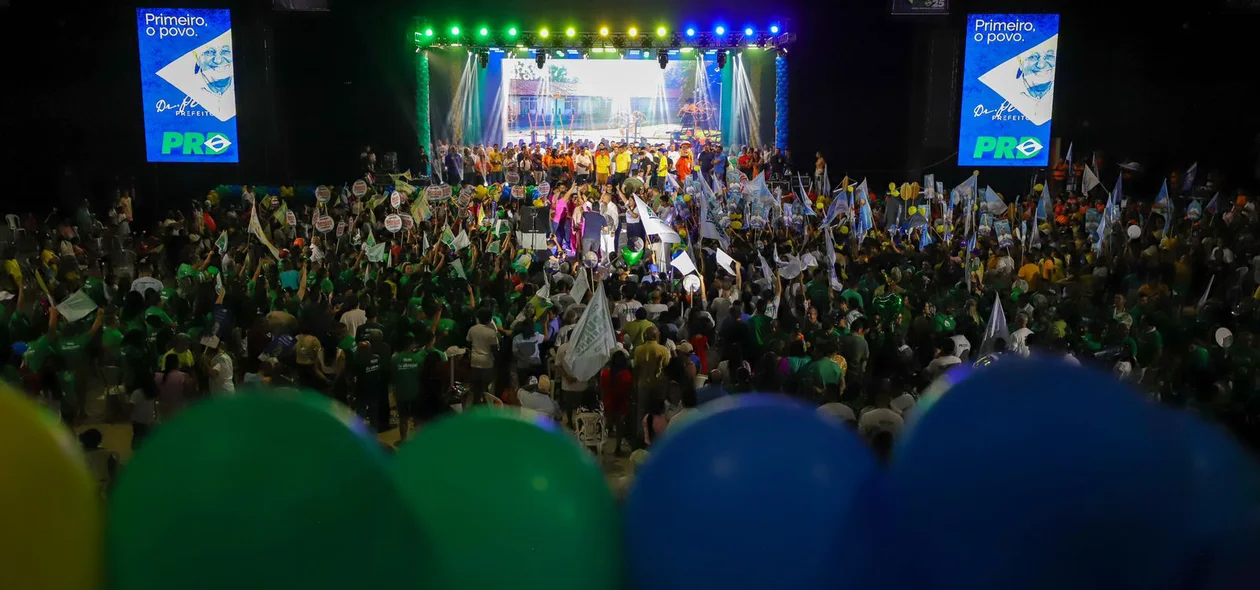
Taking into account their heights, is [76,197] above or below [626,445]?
above

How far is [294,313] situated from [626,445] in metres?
3.24

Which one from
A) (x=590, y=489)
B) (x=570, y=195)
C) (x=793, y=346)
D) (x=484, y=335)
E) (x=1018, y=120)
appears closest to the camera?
(x=590, y=489)

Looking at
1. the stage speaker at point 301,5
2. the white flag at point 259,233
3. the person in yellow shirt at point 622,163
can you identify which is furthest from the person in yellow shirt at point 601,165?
the white flag at point 259,233

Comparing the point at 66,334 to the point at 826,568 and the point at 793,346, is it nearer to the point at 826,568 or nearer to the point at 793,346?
the point at 793,346

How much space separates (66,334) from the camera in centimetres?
746

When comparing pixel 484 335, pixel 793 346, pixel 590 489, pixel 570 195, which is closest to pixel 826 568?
pixel 590 489

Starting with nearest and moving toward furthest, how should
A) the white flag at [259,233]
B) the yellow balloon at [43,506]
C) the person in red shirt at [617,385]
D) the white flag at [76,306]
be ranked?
the yellow balloon at [43,506], the person in red shirt at [617,385], the white flag at [76,306], the white flag at [259,233]

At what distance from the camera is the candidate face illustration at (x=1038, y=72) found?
21875 mm

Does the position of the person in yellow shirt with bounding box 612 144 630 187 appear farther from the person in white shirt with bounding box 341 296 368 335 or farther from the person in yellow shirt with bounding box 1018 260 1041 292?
the person in white shirt with bounding box 341 296 368 335

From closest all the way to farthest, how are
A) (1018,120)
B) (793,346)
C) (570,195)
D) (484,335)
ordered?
→ (793,346), (484,335), (570,195), (1018,120)

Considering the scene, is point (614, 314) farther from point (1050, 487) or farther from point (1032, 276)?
point (1050, 487)

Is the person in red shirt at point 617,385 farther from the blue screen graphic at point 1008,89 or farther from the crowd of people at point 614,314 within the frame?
the blue screen graphic at point 1008,89

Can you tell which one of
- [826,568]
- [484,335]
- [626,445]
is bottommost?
[626,445]

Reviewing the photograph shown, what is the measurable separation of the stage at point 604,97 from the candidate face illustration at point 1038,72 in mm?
6077
